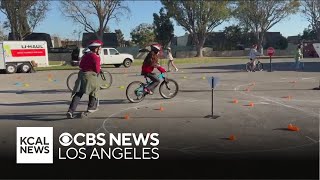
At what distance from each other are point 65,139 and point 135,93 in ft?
16.0

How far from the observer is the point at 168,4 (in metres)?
61.7

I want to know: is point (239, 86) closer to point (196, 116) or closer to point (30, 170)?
point (196, 116)

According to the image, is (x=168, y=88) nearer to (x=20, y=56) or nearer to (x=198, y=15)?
(x=20, y=56)

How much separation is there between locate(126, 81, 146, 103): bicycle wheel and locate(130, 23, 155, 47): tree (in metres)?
61.3

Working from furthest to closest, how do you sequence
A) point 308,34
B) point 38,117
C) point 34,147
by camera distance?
point 308,34
point 38,117
point 34,147

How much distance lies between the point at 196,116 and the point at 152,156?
135 inches

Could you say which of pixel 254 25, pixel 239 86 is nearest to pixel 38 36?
pixel 254 25

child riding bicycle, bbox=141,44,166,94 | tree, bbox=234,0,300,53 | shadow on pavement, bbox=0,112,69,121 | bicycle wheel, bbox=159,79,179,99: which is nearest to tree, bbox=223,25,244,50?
tree, bbox=234,0,300,53

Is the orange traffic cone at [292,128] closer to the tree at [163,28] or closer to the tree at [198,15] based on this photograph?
the tree at [198,15]

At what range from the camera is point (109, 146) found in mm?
6801

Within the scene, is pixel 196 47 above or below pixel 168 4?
below

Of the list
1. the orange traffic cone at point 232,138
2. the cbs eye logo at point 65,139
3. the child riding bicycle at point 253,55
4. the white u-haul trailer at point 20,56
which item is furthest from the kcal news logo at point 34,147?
the white u-haul trailer at point 20,56

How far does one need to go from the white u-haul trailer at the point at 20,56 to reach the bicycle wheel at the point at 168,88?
2018 cm

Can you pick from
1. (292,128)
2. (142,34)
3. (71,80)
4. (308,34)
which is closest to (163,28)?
(142,34)
